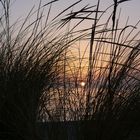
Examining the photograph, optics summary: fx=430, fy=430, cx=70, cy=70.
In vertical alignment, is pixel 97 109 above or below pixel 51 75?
below

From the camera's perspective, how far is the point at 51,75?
2.22 metres

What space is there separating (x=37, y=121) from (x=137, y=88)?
0.48 m

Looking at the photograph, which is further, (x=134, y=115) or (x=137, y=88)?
(x=137, y=88)

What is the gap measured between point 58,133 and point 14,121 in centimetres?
22

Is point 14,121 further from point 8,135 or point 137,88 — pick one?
point 137,88

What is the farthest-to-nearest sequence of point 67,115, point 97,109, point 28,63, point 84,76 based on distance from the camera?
1. point 28,63
2. point 84,76
3. point 67,115
4. point 97,109

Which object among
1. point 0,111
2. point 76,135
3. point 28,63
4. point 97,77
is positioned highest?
point 28,63

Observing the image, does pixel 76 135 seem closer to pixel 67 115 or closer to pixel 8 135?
pixel 67 115

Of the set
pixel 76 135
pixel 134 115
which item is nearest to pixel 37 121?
pixel 76 135

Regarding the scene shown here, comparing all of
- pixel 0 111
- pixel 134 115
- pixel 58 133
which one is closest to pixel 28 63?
pixel 0 111

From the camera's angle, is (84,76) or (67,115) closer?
(67,115)

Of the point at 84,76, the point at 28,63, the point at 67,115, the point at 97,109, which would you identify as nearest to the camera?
the point at 97,109

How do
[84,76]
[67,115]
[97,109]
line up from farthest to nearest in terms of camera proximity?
[84,76] < [67,115] < [97,109]

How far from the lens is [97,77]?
1.99 meters
